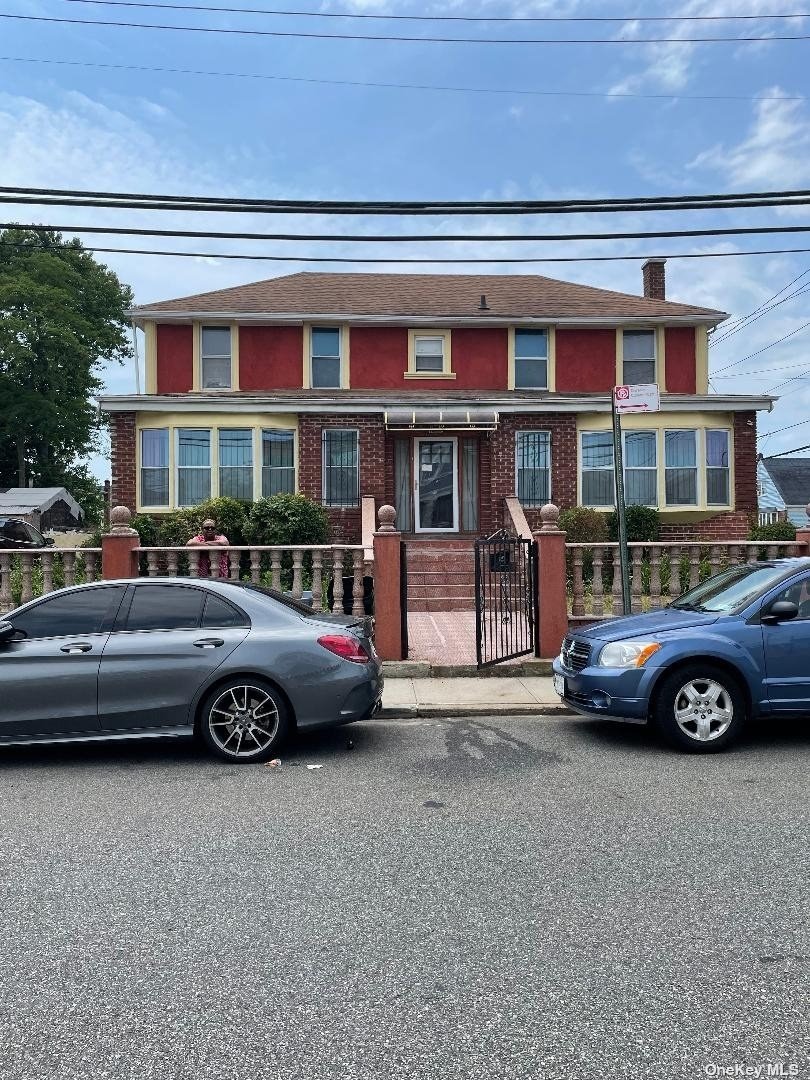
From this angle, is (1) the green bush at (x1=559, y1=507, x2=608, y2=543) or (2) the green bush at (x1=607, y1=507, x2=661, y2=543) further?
(2) the green bush at (x1=607, y1=507, x2=661, y2=543)

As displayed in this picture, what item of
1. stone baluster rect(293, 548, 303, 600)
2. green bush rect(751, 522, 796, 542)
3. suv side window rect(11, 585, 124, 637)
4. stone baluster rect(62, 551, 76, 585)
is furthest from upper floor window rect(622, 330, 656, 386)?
suv side window rect(11, 585, 124, 637)

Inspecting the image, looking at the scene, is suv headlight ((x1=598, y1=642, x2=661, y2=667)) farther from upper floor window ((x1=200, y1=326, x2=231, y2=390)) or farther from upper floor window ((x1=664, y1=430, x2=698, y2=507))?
upper floor window ((x1=200, y1=326, x2=231, y2=390))

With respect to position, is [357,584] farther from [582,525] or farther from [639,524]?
[639,524]

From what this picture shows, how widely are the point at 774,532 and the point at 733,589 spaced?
10.8 meters

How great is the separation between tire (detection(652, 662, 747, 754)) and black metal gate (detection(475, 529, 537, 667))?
3092mm

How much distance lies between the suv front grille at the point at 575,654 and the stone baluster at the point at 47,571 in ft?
20.6

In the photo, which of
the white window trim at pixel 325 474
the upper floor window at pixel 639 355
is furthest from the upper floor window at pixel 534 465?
the white window trim at pixel 325 474

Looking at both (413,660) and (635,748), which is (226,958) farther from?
(413,660)

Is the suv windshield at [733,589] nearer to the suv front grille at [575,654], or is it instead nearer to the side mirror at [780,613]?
the side mirror at [780,613]

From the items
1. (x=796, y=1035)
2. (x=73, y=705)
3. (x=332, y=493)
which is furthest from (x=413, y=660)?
(x=332, y=493)

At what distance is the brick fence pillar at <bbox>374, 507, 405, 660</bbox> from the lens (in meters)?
9.84

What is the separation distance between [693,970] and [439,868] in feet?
4.68

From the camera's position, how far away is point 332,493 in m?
19.2

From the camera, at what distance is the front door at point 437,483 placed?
64.3 ft
